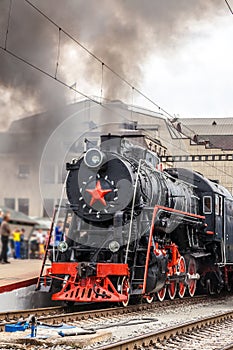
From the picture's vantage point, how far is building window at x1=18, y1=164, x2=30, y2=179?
13820 millimetres

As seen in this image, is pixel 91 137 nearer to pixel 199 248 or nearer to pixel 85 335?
pixel 199 248

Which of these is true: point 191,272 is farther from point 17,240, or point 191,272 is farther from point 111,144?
point 17,240

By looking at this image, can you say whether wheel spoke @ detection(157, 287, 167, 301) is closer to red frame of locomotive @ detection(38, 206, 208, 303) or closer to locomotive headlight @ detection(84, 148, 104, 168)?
red frame of locomotive @ detection(38, 206, 208, 303)

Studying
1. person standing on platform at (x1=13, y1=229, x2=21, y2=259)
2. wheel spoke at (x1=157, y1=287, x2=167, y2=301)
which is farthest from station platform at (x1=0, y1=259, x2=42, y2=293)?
person standing on platform at (x1=13, y1=229, x2=21, y2=259)

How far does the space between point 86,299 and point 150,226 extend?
2.00 meters

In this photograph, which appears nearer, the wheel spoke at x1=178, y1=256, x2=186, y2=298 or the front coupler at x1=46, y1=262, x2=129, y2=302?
the front coupler at x1=46, y1=262, x2=129, y2=302

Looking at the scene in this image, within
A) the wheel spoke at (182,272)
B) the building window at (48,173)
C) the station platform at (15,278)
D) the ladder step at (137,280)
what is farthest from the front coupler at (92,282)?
the building window at (48,173)

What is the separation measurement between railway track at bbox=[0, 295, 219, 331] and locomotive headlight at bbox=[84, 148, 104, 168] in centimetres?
289

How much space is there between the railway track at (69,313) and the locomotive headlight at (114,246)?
114 centimetres

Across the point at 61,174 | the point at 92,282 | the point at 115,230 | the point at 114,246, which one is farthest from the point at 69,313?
the point at 61,174

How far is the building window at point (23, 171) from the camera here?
13.8 meters

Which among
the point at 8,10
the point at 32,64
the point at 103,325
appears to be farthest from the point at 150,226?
the point at 8,10

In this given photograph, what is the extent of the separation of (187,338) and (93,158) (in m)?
4.65

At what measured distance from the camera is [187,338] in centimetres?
905
